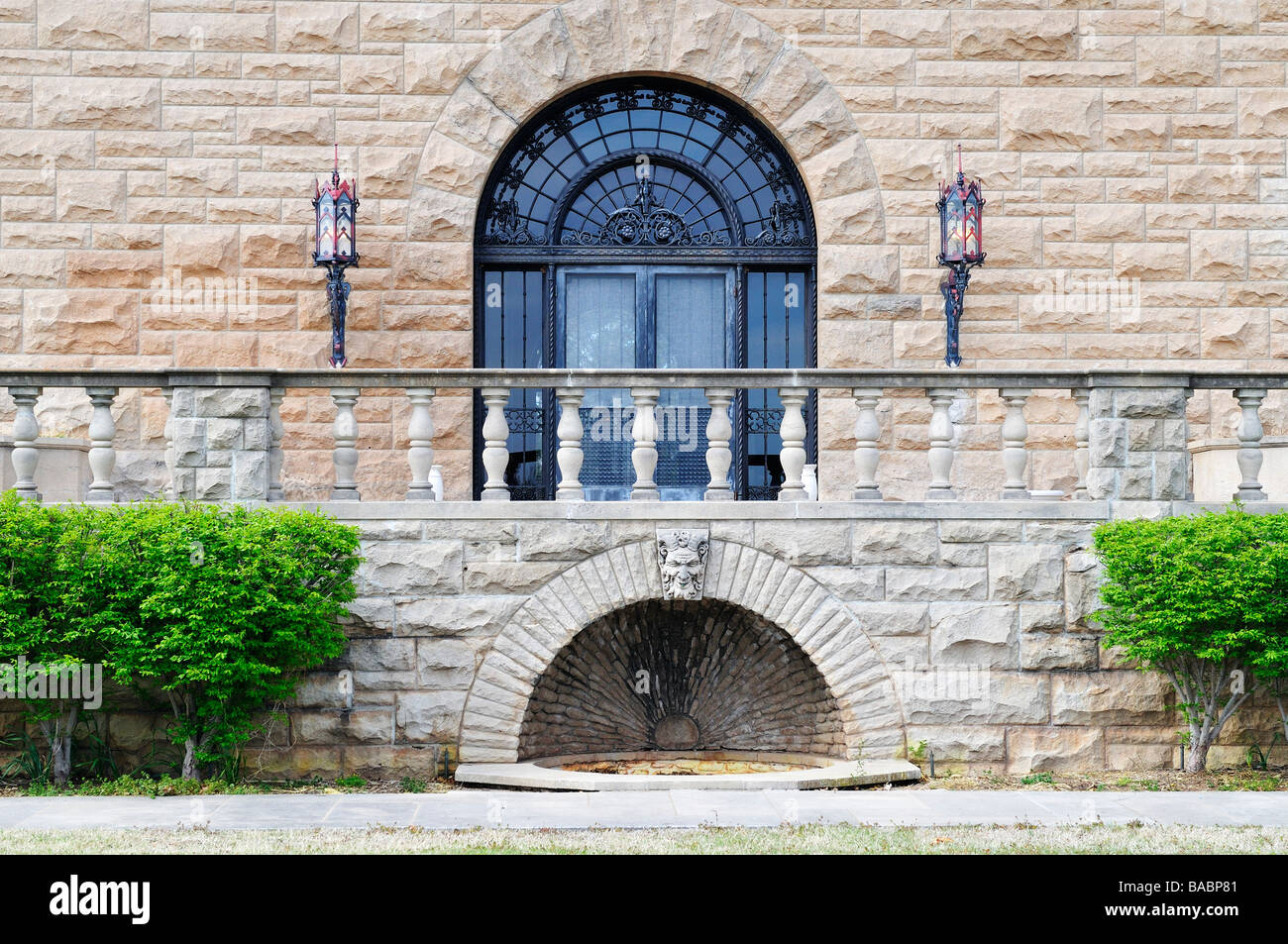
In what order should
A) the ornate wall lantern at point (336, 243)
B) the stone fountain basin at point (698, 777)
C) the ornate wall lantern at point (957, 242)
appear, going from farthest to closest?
the ornate wall lantern at point (957, 242), the ornate wall lantern at point (336, 243), the stone fountain basin at point (698, 777)

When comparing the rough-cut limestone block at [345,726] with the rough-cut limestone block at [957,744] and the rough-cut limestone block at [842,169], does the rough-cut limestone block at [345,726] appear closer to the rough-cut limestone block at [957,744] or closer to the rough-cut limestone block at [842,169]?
the rough-cut limestone block at [957,744]

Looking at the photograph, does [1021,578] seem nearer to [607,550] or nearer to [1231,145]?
[607,550]

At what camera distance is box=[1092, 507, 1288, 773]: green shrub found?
855 cm

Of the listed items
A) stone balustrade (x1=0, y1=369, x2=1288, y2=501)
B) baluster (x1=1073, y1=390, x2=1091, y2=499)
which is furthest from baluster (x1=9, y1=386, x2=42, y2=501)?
baluster (x1=1073, y1=390, x2=1091, y2=499)

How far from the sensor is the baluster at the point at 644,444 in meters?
9.30

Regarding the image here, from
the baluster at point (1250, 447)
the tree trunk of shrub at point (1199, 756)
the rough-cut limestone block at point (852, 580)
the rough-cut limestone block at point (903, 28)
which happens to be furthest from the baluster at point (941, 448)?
the rough-cut limestone block at point (903, 28)

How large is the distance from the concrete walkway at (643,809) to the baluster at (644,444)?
1.98 metres

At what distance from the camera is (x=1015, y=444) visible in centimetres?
955

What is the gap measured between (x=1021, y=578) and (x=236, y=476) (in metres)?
A: 5.07

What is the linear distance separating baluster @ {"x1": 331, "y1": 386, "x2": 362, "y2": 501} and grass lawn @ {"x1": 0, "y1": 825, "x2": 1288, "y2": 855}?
9.22ft

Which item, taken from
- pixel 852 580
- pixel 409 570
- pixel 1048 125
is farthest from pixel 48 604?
pixel 1048 125

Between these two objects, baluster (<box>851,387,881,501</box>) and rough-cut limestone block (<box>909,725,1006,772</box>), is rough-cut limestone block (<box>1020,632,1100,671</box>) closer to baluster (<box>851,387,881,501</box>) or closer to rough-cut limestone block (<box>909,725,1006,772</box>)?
rough-cut limestone block (<box>909,725,1006,772</box>)

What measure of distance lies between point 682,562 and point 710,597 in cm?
31

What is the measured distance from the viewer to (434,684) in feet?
29.7
